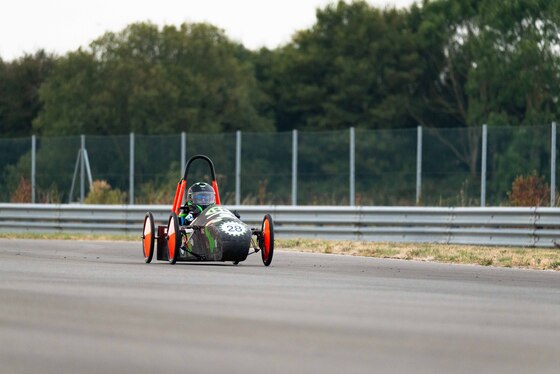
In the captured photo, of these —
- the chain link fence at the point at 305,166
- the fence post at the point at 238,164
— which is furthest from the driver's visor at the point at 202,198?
the fence post at the point at 238,164

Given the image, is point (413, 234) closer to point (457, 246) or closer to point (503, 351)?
point (457, 246)

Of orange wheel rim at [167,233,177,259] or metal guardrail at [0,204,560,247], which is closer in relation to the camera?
orange wheel rim at [167,233,177,259]

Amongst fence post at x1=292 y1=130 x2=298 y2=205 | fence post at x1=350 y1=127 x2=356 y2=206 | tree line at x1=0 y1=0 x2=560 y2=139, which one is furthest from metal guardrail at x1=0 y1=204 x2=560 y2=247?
tree line at x1=0 y1=0 x2=560 y2=139

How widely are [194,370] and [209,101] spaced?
64.2 m

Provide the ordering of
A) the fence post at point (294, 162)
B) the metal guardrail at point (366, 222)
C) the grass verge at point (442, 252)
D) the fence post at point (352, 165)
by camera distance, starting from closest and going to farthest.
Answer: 1. the grass verge at point (442, 252)
2. the metal guardrail at point (366, 222)
3. the fence post at point (352, 165)
4. the fence post at point (294, 162)

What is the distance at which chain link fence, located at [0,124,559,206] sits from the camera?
36062 millimetres

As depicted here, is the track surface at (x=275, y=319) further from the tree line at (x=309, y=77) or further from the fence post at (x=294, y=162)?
the tree line at (x=309, y=77)

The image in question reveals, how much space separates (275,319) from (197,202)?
9289mm

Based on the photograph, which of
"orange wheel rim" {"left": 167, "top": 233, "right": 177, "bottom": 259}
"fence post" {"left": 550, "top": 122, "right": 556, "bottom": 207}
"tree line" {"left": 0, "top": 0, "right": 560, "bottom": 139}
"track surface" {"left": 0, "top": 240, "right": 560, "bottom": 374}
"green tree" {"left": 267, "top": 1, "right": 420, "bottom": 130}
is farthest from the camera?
"green tree" {"left": 267, "top": 1, "right": 420, "bottom": 130}

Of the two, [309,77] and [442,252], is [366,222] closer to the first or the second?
[442,252]

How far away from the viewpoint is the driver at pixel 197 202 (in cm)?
2169

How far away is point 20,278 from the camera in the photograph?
17.6m

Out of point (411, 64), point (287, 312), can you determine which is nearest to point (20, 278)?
point (287, 312)

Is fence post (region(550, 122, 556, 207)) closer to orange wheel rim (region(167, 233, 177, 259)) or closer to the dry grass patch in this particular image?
the dry grass patch
